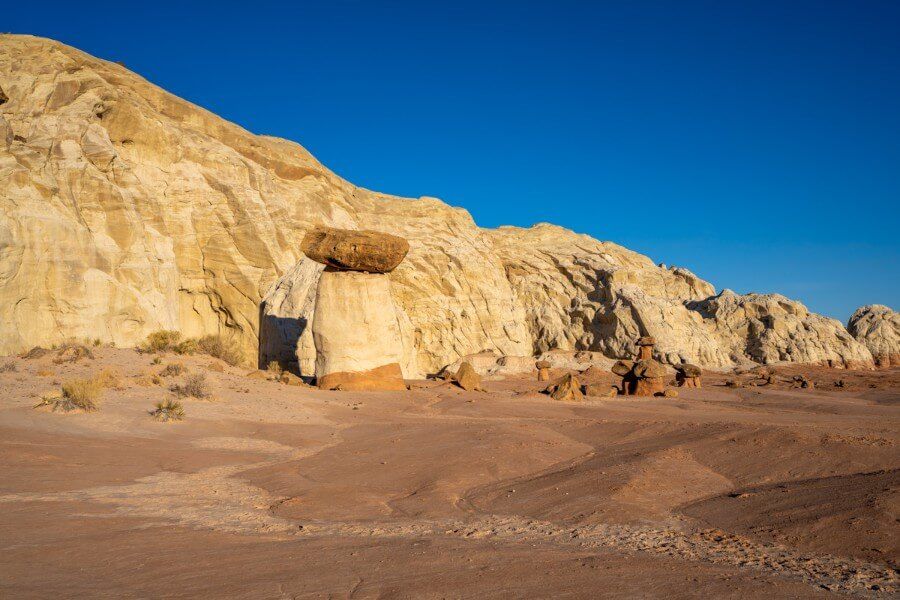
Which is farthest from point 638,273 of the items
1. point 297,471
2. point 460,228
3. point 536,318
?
point 297,471

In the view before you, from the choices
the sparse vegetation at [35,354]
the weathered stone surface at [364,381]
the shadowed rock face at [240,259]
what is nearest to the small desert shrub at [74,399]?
the sparse vegetation at [35,354]

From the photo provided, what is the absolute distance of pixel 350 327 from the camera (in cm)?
1766

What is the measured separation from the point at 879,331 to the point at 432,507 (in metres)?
38.9

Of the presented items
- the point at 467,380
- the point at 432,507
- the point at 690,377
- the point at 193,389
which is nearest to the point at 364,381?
the point at 467,380

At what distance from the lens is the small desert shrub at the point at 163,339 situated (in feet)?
64.7

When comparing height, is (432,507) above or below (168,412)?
below

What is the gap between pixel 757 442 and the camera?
805 centimetres

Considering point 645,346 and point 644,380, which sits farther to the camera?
point 645,346

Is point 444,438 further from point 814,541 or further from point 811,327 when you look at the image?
point 811,327

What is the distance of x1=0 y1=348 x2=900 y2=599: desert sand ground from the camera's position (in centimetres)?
397

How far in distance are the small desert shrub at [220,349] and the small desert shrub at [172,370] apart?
3712mm

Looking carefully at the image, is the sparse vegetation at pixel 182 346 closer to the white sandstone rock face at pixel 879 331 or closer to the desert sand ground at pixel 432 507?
the desert sand ground at pixel 432 507

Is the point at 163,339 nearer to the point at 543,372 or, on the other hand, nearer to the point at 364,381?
the point at 364,381

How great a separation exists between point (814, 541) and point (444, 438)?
604cm
